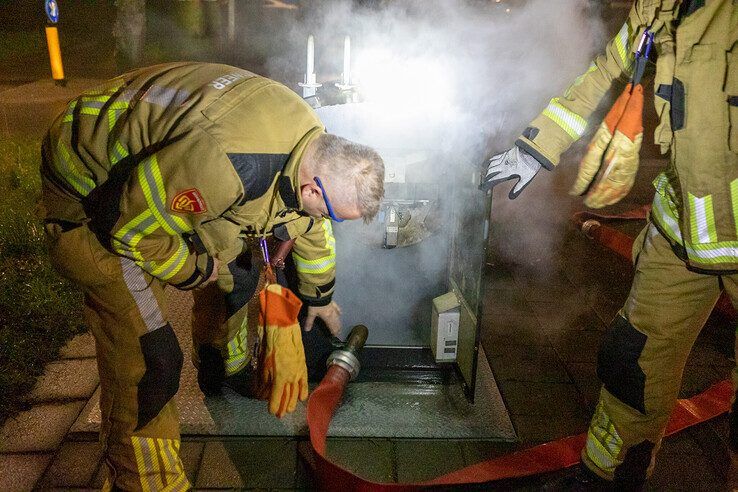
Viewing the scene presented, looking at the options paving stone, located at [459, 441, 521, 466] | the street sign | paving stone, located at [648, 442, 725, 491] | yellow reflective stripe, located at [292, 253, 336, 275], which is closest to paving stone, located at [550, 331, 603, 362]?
paving stone, located at [648, 442, 725, 491]

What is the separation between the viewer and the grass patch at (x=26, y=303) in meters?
3.07

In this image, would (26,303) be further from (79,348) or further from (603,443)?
(603,443)

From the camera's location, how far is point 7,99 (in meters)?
9.84

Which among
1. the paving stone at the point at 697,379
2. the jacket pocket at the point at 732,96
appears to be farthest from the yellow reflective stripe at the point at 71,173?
the paving stone at the point at 697,379

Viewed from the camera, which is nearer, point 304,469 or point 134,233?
point 134,233

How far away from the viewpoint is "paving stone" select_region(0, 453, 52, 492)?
2.40 meters

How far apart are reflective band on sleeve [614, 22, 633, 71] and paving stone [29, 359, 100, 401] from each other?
3204 millimetres

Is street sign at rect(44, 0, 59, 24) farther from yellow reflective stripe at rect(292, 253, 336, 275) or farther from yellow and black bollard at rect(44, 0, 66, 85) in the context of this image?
yellow reflective stripe at rect(292, 253, 336, 275)

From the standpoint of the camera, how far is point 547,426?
2.93 m

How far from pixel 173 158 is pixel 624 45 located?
184cm

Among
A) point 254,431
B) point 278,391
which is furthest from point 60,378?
point 278,391

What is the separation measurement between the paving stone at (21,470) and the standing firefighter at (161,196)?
1.79ft

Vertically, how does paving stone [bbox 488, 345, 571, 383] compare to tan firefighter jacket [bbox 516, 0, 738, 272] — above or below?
below

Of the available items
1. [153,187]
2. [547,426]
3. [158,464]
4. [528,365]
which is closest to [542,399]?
[547,426]
